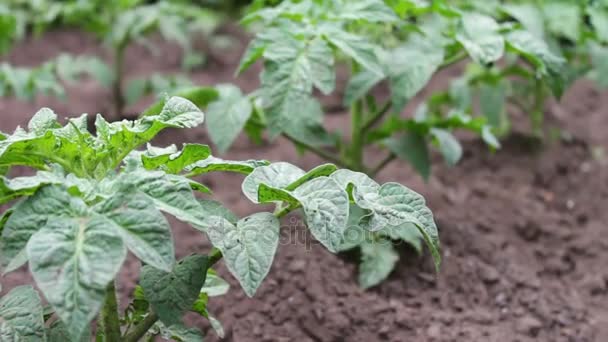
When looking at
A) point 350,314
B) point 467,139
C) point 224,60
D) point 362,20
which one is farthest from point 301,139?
point 224,60

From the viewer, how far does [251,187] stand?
129cm

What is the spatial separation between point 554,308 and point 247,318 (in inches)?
32.2

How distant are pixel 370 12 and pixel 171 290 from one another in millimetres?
984

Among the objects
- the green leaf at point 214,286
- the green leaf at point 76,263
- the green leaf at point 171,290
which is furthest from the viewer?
the green leaf at point 214,286

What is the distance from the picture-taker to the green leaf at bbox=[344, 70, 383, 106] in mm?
2047

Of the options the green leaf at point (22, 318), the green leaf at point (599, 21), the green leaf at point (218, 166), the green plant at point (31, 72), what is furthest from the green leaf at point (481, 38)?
the green plant at point (31, 72)

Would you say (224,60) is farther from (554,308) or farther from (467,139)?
(554,308)

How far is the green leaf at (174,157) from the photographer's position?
1.29 meters

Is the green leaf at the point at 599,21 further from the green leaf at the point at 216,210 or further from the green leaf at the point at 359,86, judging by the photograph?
the green leaf at the point at 216,210

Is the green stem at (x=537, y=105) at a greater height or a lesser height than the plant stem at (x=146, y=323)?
lesser

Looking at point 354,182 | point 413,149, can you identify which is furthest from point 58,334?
point 413,149

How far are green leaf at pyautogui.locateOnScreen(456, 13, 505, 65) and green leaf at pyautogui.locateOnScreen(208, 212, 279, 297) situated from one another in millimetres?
873

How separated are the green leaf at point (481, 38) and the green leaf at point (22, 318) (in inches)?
46.5

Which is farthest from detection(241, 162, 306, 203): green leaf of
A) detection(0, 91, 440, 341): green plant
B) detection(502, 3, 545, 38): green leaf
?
detection(502, 3, 545, 38): green leaf
